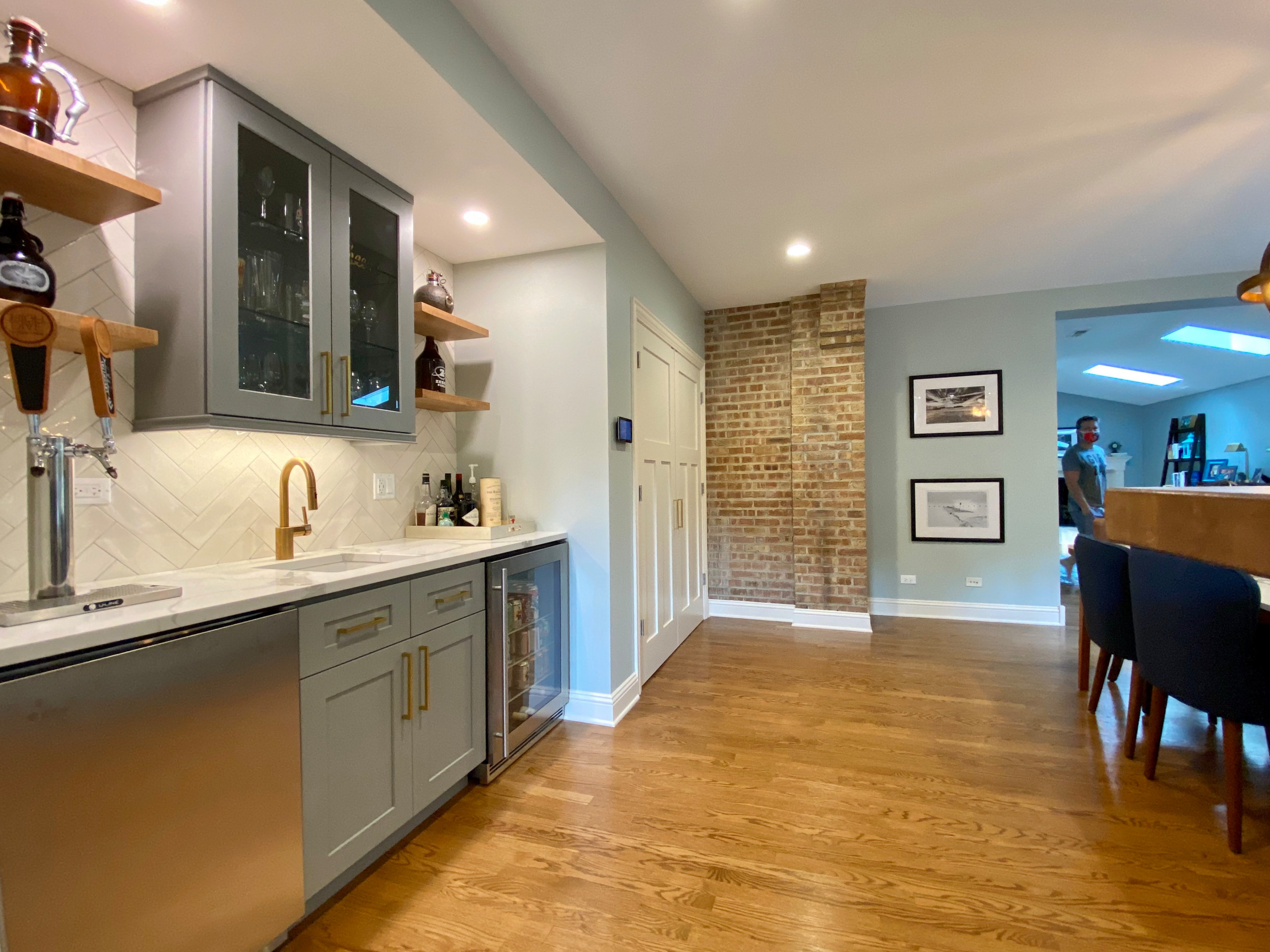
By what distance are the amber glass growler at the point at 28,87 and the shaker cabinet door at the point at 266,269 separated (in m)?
0.29

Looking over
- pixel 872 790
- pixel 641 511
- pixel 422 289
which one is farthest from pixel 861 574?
pixel 422 289

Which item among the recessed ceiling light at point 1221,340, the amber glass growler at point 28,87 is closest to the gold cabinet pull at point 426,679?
the amber glass growler at point 28,87

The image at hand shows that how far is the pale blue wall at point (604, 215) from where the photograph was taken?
154 cm

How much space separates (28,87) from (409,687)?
1710 mm

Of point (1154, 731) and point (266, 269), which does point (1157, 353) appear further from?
point (266, 269)

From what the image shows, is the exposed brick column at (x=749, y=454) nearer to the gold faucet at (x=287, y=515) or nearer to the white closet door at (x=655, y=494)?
the white closet door at (x=655, y=494)

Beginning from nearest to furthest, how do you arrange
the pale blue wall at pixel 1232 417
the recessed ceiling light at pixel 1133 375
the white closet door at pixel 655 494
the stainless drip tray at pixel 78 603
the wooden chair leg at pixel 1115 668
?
the stainless drip tray at pixel 78 603 < the wooden chair leg at pixel 1115 668 < the white closet door at pixel 655 494 < the pale blue wall at pixel 1232 417 < the recessed ceiling light at pixel 1133 375

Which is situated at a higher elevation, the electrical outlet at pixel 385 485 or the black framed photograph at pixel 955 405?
the black framed photograph at pixel 955 405

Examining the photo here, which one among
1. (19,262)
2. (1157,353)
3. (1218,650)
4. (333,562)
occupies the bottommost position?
(1218,650)

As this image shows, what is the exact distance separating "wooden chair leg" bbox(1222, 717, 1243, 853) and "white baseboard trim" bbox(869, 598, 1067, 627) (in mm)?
2696

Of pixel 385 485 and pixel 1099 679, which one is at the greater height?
pixel 385 485

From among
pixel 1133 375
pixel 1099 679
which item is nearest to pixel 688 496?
pixel 1099 679

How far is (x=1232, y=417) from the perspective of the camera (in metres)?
7.19

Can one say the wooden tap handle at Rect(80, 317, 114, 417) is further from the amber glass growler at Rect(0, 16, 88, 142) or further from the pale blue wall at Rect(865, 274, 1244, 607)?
the pale blue wall at Rect(865, 274, 1244, 607)
